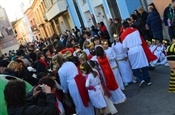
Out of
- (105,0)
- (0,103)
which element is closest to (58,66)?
(0,103)

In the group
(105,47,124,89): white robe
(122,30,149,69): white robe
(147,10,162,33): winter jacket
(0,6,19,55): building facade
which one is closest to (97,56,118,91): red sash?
(105,47,124,89): white robe

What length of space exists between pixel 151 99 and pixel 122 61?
202 cm

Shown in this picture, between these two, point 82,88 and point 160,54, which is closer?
point 82,88

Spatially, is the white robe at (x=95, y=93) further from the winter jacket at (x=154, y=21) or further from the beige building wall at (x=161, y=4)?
the beige building wall at (x=161, y=4)

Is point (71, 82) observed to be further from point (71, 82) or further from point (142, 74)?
point (142, 74)

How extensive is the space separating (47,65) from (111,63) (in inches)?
69.8

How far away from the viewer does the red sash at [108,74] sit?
8250 mm

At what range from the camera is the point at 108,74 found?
8.29 meters

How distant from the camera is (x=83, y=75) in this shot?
742cm

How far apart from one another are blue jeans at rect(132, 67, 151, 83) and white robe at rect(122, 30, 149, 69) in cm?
13

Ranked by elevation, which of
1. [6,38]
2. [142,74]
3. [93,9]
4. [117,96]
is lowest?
[117,96]

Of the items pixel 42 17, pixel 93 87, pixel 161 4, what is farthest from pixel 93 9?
pixel 42 17

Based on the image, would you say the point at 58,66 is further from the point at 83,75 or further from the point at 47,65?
the point at 47,65

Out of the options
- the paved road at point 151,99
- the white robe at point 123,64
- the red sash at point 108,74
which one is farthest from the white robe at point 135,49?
the red sash at point 108,74
